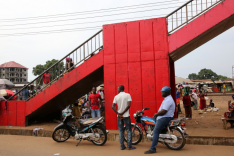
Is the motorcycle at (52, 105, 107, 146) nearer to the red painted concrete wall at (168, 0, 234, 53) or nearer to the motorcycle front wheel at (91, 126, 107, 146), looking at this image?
the motorcycle front wheel at (91, 126, 107, 146)

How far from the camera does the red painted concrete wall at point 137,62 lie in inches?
276

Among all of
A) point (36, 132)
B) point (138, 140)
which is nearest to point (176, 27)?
point (138, 140)

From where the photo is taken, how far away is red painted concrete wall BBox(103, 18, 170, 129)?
7.00 meters

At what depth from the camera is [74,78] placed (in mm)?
7828

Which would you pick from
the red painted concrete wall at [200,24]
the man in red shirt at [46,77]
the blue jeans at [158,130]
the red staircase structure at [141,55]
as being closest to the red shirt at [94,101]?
the red staircase structure at [141,55]

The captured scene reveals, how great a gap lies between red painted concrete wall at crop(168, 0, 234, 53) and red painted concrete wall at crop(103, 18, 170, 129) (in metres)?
0.34

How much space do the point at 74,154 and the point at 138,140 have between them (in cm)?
183

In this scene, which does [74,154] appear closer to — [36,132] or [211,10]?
[36,132]

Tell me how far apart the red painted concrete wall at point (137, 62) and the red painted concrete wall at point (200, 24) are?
1.11ft

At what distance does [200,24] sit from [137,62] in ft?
7.89

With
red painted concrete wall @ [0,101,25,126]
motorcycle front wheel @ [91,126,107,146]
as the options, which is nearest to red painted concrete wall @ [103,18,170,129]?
motorcycle front wheel @ [91,126,107,146]

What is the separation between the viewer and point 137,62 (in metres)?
7.27

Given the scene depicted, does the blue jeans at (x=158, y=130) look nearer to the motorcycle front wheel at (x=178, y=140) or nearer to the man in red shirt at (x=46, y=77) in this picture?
the motorcycle front wheel at (x=178, y=140)

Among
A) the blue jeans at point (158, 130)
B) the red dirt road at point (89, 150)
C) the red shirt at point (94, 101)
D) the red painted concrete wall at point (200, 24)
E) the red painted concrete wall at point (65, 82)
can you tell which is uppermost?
the red painted concrete wall at point (200, 24)
